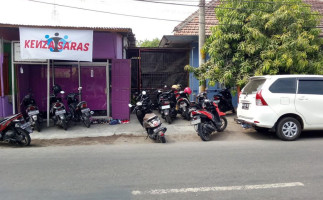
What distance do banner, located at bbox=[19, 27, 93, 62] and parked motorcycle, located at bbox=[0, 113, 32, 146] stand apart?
2452mm

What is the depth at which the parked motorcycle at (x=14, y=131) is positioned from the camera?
7117 millimetres

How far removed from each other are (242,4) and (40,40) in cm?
714

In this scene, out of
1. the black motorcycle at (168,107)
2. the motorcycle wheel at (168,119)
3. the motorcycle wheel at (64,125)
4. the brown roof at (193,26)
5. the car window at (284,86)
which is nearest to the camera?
the car window at (284,86)

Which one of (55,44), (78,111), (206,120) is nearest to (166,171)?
(206,120)

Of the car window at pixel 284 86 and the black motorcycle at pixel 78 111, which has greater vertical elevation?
the car window at pixel 284 86

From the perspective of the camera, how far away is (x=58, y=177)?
4.63 meters

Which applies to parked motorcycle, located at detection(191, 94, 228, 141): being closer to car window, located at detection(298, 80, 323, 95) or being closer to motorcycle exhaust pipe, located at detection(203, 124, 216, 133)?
motorcycle exhaust pipe, located at detection(203, 124, 216, 133)

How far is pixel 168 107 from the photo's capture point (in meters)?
9.62

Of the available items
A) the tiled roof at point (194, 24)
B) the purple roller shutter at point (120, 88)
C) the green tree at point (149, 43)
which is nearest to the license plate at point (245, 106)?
the purple roller shutter at point (120, 88)

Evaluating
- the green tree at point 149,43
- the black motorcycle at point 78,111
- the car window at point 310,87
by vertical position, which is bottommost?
the black motorcycle at point 78,111

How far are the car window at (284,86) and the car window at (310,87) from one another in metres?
0.20

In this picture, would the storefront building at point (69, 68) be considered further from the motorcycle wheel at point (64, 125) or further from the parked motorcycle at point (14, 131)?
the parked motorcycle at point (14, 131)

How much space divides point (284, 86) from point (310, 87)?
790 mm

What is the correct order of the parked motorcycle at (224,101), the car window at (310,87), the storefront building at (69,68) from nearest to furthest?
the car window at (310,87), the storefront building at (69,68), the parked motorcycle at (224,101)
